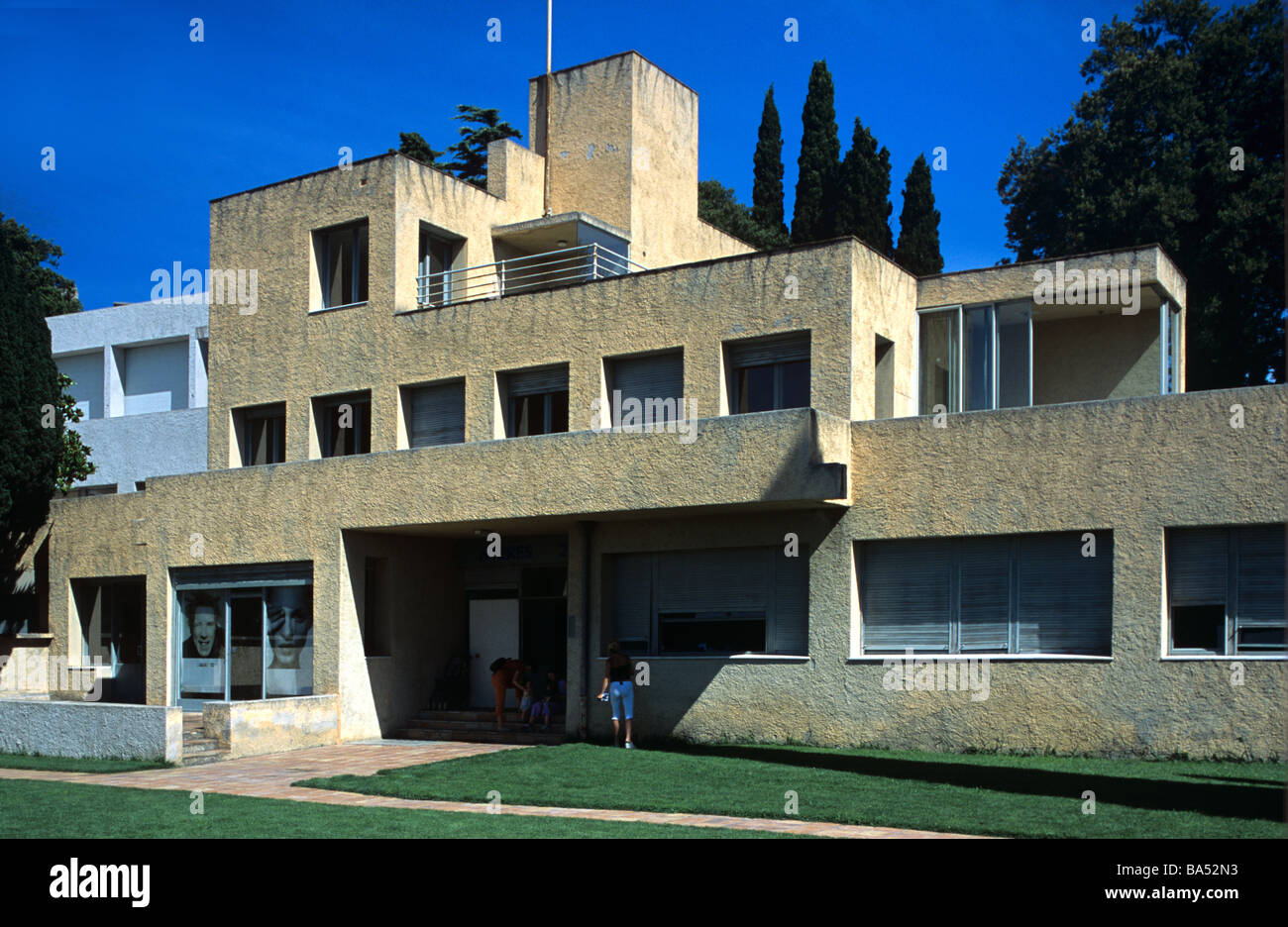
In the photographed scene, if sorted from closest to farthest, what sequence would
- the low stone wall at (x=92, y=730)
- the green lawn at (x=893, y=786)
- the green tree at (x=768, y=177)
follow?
the green lawn at (x=893, y=786)
the low stone wall at (x=92, y=730)
the green tree at (x=768, y=177)

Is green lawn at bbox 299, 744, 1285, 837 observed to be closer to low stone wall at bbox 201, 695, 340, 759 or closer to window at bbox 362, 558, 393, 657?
low stone wall at bbox 201, 695, 340, 759

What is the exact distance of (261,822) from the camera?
12.6m

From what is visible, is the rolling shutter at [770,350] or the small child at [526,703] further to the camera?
the small child at [526,703]

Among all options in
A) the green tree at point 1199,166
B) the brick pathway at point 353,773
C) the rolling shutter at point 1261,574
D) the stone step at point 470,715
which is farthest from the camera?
the green tree at point 1199,166

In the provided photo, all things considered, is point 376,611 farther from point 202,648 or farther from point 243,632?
point 202,648

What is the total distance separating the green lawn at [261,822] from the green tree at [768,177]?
38.4 m

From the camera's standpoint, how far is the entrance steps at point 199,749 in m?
19.3

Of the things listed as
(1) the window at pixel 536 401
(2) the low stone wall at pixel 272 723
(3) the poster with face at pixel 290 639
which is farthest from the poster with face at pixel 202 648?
(1) the window at pixel 536 401

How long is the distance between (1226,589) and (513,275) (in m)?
15.9

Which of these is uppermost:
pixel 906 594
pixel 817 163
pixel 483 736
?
pixel 817 163

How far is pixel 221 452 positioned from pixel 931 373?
1433 centimetres

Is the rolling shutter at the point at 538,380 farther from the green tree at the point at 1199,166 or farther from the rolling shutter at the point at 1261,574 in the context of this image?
the green tree at the point at 1199,166

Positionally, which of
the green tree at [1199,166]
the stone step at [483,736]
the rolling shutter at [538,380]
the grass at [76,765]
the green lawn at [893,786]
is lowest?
the stone step at [483,736]

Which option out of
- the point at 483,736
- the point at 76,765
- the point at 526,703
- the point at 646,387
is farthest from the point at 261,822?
the point at 646,387
